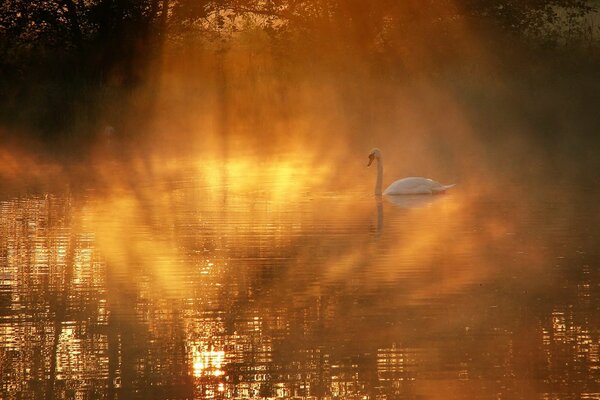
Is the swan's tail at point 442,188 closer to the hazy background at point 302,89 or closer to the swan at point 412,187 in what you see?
the swan at point 412,187

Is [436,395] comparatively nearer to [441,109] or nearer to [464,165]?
[464,165]

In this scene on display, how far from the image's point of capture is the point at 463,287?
8844 millimetres

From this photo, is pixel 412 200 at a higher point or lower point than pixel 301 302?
higher

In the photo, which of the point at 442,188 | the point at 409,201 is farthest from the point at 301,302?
the point at 442,188

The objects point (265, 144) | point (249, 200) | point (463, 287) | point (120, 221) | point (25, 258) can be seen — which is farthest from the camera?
point (265, 144)

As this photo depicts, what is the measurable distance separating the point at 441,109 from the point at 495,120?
1280 millimetres

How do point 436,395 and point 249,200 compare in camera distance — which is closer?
point 436,395

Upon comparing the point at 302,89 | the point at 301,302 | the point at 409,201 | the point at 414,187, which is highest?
the point at 302,89

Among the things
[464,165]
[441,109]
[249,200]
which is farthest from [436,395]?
[441,109]

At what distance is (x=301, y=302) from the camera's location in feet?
27.5

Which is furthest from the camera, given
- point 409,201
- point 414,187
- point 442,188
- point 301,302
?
point 442,188

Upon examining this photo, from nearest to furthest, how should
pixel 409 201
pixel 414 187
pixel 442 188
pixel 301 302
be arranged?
pixel 301 302
pixel 409 201
pixel 414 187
pixel 442 188

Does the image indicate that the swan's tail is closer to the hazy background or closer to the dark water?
the hazy background

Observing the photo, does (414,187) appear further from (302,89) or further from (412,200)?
(302,89)
